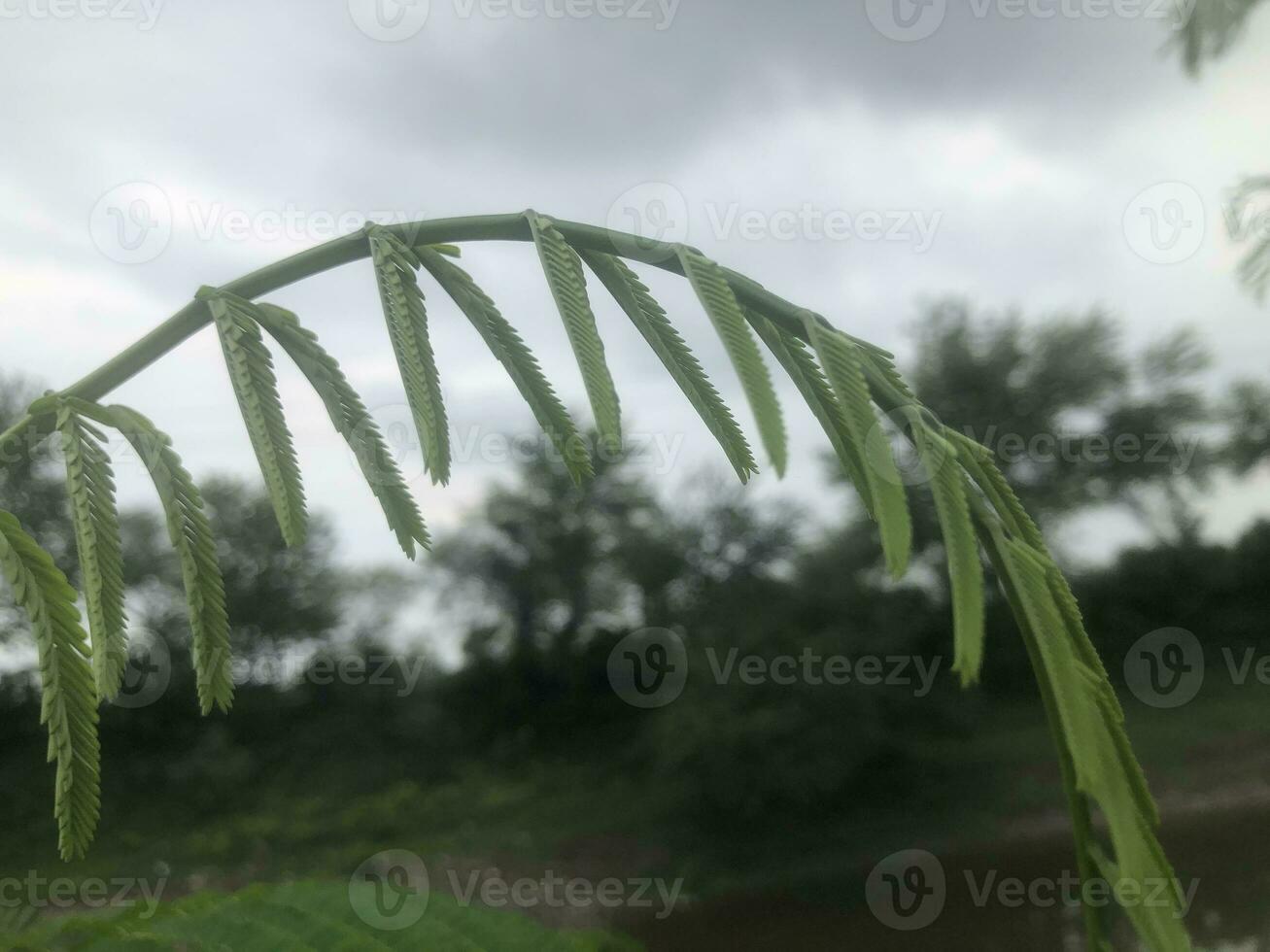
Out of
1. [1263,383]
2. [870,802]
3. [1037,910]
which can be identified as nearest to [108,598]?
[870,802]

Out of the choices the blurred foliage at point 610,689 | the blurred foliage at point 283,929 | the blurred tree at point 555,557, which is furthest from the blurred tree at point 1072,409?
the blurred foliage at point 283,929

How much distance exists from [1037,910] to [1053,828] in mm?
108

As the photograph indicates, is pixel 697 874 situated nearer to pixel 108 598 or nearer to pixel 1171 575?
pixel 1171 575

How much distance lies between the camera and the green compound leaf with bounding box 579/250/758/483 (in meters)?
0.27

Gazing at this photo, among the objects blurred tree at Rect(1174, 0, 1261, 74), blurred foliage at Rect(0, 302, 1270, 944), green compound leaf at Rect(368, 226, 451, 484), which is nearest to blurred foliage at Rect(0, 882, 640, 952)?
green compound leaf at Rect(368, 226, 451, 484)

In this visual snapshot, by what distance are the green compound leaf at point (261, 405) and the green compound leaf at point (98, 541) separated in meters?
0.05

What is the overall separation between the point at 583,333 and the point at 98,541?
156 millimetres

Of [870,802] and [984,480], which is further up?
[984,480]

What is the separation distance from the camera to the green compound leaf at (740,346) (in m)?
0.19

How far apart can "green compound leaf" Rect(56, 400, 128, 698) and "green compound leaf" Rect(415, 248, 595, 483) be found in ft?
0.38

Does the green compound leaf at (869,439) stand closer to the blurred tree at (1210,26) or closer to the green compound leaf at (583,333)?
the green compound leaf at (583,333)

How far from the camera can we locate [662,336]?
0.90 feet

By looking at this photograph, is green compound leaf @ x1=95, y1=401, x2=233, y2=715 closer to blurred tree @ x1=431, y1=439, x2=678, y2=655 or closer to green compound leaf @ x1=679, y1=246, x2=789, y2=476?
green compound leaf @ x1=679, y1=246, x2=789, y2=476

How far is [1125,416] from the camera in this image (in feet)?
4.23
